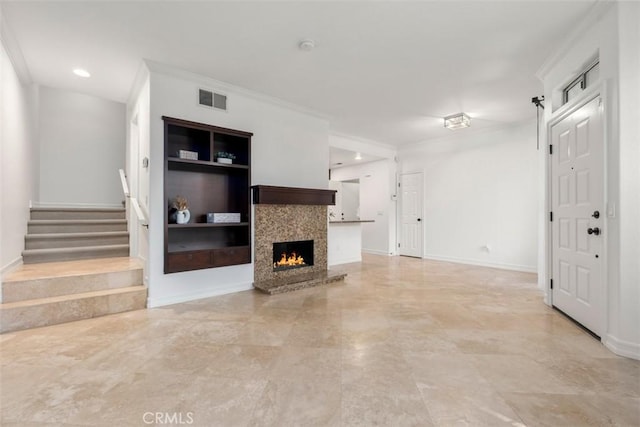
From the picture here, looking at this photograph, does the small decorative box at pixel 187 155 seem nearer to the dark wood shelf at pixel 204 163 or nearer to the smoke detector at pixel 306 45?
the dark wood shelf at pixel 204 163

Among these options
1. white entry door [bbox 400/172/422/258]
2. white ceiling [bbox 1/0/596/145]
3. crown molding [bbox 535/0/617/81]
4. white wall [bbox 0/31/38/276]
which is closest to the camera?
crown molding [bbox 535/0/617/81]

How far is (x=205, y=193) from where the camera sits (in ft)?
13.5

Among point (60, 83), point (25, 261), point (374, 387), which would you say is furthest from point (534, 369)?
point (60, 83)

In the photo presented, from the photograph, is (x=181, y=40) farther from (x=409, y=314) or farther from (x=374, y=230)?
(x=374, y=230)

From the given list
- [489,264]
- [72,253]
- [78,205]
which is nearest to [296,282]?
[72,253]

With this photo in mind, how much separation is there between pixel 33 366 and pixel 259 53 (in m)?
3.42

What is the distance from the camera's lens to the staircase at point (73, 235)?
13.3 feet

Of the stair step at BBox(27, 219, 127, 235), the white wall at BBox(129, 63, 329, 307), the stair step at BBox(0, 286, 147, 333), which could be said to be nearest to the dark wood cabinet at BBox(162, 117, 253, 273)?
the white wall at BBox(129, 63, 329, 307)

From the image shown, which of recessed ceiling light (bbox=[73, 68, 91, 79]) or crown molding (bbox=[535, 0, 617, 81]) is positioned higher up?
recessed ceiling light (bbox=[73, 68, 91, 79])

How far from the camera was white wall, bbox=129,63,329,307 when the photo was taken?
3.51m

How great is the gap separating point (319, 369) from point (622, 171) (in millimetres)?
2819

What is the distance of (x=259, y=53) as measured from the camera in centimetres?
326

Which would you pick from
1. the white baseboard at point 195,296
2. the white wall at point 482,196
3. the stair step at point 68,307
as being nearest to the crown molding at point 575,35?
the white wall at point 482,196

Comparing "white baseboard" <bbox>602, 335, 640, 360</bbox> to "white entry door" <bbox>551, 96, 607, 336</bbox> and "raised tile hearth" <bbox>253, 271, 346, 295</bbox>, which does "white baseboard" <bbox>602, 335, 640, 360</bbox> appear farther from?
"raised tile hearth" <bbox>253, 271, 346, 295</bbox>
